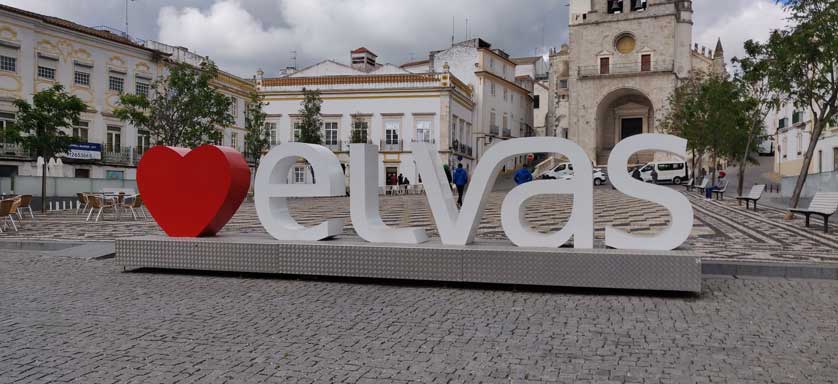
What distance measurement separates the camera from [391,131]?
42.5m

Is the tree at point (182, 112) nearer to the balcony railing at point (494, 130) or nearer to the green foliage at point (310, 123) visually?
the green foliage at point (310, 123)

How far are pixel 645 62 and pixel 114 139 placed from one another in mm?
37686

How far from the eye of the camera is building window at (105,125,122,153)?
110 ft

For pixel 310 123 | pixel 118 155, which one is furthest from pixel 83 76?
pixel 310 123

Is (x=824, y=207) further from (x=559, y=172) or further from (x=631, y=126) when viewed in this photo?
(x=631, y=126)

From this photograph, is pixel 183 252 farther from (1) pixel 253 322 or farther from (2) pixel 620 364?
(2) pixel 620 364

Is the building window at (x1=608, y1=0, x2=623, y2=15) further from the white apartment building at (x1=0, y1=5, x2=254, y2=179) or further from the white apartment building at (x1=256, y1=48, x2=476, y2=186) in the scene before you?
the white apartment building at (x1=0, y1=5, x2=254, y2=179)

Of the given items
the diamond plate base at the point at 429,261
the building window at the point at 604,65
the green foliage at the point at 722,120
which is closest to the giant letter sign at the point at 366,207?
the diamond plate base at the point at 429,261

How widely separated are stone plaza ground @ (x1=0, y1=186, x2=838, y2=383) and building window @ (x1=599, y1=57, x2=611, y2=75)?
45.3 metres

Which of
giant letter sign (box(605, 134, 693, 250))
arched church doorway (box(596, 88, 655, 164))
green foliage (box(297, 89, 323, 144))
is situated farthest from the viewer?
arched church doorway (box(596, 88, 655, 164))

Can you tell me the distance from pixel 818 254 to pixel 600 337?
233 inches

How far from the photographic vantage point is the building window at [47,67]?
30188 mm

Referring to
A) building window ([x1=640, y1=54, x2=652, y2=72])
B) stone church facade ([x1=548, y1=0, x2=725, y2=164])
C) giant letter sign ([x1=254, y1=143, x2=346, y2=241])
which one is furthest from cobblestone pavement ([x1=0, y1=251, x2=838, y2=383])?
building window ([x1=640, y1=54, x2=652, y2=72])

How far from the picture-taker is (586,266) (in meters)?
6.42
